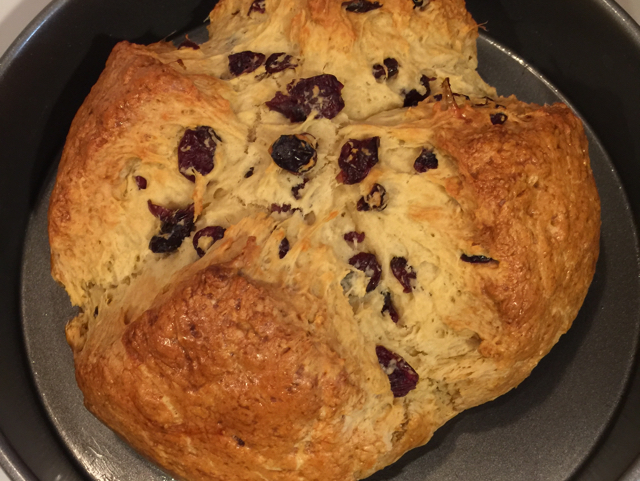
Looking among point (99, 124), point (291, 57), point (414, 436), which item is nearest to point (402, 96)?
point (291, 57)

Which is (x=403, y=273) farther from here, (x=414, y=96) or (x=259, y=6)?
(x=259, y=6)

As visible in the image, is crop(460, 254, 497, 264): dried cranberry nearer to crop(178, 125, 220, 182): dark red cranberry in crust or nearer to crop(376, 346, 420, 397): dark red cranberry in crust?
crop(376, 346, 420, 397): dark red cranberry in crust

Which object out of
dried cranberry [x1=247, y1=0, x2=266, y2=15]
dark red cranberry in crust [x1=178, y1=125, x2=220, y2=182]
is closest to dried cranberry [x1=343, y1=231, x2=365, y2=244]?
dark red cranberry in crust [x1=178, y1=125, x2=220, y2=182]

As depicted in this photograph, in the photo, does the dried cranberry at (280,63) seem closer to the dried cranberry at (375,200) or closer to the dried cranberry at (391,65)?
the dried cranberry at (391,65)

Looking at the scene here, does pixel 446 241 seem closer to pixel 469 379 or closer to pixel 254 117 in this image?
pixel 469 379

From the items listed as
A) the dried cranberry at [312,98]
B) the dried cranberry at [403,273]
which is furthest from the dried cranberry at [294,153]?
the dried cranberry at [403,273]

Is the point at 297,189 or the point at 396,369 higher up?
the point at 297,189

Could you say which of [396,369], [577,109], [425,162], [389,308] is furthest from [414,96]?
[577,109]
